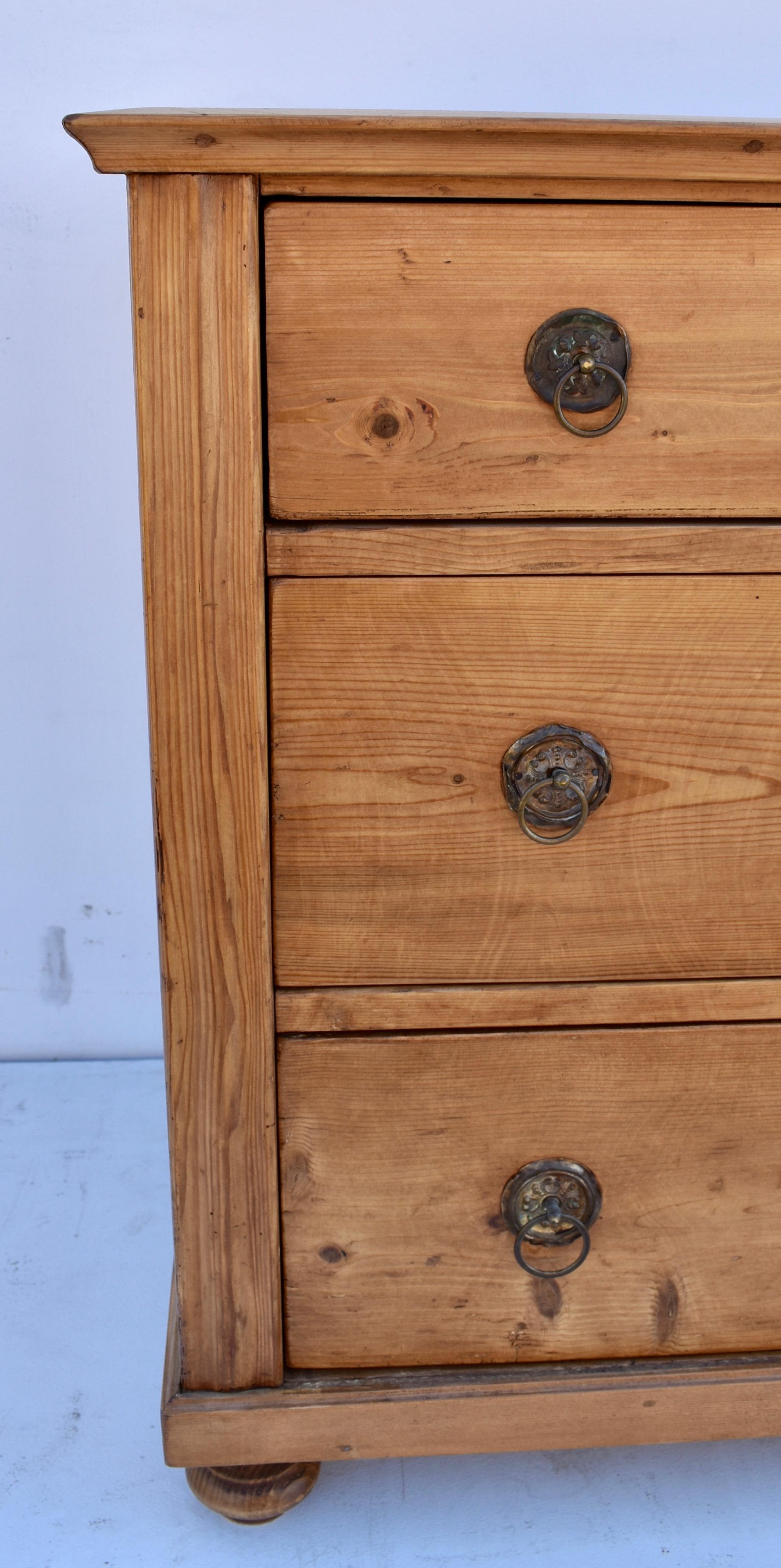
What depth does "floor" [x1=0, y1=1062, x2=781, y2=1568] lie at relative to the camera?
92 centimetres

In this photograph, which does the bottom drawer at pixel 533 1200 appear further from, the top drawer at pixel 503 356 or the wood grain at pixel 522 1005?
the top drawer at pixel 503 356

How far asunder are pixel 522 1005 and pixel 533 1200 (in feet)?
0.50

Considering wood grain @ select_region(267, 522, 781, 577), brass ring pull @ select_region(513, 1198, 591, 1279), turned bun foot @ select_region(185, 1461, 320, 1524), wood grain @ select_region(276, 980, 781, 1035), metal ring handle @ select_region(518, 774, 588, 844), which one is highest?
wood grain @ select_region(267, 522, 781, 577)

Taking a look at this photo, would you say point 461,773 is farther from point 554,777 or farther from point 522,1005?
point 522,1005

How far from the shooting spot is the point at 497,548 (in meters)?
0.76

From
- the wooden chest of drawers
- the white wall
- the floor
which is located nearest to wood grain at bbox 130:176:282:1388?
the wooden chest of drawers

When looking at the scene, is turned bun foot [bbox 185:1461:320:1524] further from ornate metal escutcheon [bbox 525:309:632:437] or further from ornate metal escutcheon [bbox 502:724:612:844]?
ornate metal escutcheon [bbox 525:309:632:437]

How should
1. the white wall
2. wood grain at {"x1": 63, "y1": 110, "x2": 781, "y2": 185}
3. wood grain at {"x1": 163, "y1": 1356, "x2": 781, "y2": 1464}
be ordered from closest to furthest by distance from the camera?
wood grain at {"x1": 63, "y1": 110, "x2": 781, "y2": 185}
wood grain at {"x1": 163, "y1": 1356, "x2": 781, "y2": 1464}
the white wall

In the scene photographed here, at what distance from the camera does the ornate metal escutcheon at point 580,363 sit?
723 mm

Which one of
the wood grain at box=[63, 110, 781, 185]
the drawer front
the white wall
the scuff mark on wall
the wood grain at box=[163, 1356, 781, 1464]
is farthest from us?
the scuff mark on wall

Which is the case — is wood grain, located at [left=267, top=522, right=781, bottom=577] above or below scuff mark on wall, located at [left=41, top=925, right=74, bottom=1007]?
above

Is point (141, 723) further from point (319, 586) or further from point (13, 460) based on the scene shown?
point (319, 586)

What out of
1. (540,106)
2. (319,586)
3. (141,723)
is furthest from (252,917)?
(540,106)

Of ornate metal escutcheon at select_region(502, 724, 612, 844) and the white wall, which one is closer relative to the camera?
ornate metal escutcheon at select_region(502, 724, 612, 844)
